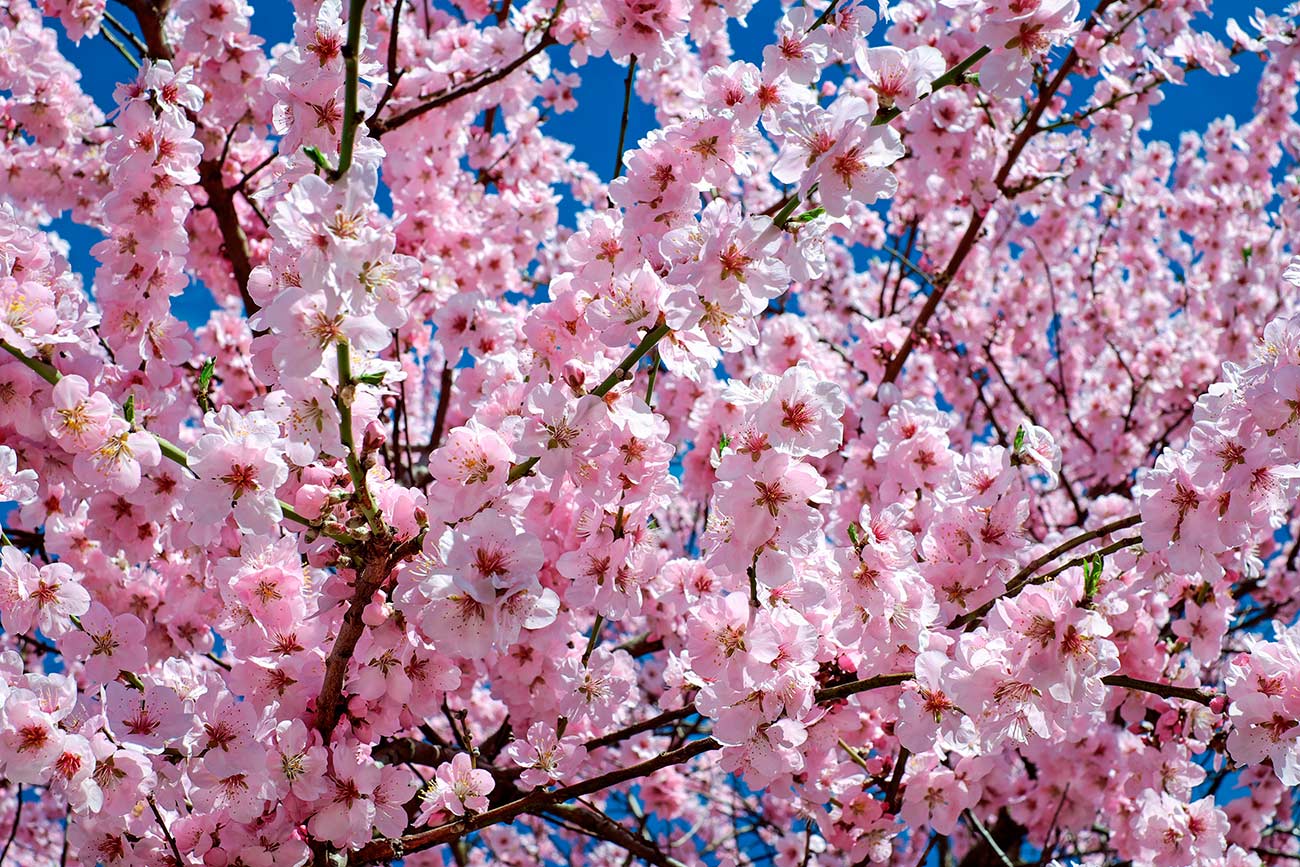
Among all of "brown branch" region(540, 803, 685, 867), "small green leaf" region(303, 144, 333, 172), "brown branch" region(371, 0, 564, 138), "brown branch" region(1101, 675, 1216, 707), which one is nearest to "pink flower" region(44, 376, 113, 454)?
"small green leaf" region(303, 144, 333, 172)

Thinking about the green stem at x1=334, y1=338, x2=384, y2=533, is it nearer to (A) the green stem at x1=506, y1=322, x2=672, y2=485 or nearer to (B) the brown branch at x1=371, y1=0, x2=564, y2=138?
(A) the green stem at x1=506, y1=322, x2=672, y2=485

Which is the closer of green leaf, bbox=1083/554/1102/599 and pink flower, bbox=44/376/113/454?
green leaf, bbox=1083/554/1102/599

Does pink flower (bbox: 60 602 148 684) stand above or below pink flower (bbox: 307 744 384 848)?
above

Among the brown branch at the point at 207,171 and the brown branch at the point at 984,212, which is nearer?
the brown branch at the point at 207,171

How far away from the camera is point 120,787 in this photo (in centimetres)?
237

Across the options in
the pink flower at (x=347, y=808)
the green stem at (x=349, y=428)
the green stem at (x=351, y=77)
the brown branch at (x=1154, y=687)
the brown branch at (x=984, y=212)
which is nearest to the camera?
the green stem at (x=351, y=77)

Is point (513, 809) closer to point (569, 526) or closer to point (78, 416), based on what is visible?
point (569, 526)

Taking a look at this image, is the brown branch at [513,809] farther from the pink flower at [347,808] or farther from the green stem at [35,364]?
the green stem at [35,364]

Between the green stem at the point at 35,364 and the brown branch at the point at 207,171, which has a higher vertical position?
the brown branch at the point at 207,171

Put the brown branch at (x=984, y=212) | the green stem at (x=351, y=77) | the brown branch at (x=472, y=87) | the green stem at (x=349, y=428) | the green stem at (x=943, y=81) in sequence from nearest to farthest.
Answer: the green stem at (x=351, y=77), the green stem at (x=349, y=428), the green stem at (x=943, y=81), the brown branch at (x=472, y=87), the brown branch at (x=984, y=212)

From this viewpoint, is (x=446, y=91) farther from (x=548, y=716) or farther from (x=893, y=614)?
(x=893, y=614)

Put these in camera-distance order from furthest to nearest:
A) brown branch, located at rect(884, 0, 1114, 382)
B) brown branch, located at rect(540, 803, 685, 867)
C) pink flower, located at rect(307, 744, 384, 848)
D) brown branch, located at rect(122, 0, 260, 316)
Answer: brown branch, located at rect(884, 0, 1114, 382), brown branch, located at rect(122, 0, 260, 316), brown branch, located at rect(540, 803, 685, 867), pink flower, located at rect(307, 744, 384, 848)

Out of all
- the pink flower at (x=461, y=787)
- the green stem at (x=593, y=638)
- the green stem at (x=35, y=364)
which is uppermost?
the green stem at (x=35, y=364)

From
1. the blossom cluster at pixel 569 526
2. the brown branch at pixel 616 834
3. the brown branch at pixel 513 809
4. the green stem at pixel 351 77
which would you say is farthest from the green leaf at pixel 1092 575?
the brown branch at pixel 616 834
